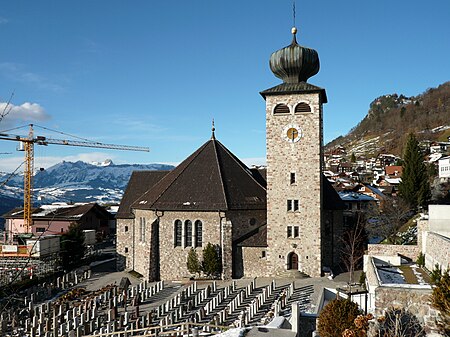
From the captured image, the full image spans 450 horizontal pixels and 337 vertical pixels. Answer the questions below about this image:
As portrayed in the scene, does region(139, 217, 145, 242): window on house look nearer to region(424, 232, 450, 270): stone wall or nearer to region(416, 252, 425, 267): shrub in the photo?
region(416, 252, 425, 267): shrub

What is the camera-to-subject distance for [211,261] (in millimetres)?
31625

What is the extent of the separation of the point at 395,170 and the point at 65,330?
8911 cm

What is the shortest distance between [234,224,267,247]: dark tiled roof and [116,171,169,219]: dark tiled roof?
11350mm

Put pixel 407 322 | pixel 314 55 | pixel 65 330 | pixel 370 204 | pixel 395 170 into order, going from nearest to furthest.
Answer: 1. pixel 407 322
2. pixel 65 330
3. pixel 314 55
4. pixel 370 204
5. pixel 395 170

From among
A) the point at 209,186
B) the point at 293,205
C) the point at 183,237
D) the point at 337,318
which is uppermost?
the point at 209,186

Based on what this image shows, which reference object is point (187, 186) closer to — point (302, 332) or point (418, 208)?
point (302, 332)

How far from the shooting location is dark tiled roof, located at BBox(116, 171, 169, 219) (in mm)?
39000

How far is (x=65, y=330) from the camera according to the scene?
2067 cm

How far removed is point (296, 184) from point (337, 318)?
1863cm

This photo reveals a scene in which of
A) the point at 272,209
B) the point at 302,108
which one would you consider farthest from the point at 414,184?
the point at 272,209

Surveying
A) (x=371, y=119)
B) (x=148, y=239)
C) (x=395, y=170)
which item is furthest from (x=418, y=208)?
(x=371, y=119)

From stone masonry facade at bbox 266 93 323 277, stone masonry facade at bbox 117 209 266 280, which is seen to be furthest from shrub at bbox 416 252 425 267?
stone masonry facade at bbox 117 209 266 280

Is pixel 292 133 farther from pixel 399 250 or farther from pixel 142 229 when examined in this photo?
pixel 142 229

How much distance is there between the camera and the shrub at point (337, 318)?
1356 centimetres
